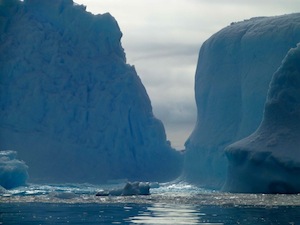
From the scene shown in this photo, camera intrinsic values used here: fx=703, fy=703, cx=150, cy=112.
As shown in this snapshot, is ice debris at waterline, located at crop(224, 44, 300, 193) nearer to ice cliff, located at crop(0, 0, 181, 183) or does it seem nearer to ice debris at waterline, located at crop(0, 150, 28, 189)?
ice debris at waterline, located at crop(0, 150, 28, 189)

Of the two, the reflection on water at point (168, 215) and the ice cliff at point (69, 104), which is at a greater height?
the ice cliff at point (69, 104)

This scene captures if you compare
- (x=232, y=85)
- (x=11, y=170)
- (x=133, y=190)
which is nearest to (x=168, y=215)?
(x=133, y=190)

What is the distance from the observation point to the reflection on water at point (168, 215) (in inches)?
645

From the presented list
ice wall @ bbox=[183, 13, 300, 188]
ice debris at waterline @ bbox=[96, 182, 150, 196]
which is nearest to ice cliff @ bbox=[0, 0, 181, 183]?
ice wall @ bbox=[183, 13, 300, 188]

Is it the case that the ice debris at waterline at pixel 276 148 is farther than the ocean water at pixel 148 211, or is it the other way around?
the ice debris at waterline at pixel 276 148

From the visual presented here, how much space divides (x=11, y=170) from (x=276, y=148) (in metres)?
12.8

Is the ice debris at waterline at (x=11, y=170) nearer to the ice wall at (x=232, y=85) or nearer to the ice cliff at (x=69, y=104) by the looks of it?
the ice cliff at (x=69, y=104)

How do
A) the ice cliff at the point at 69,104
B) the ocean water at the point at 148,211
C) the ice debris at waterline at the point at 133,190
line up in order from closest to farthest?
the ocean water at the point at 148,211
the ice debris at waterline at the point at 133,190
the ice cliff at the point at 69,104

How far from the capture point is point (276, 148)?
27766 mm

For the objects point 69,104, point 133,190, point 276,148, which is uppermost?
point 69,104

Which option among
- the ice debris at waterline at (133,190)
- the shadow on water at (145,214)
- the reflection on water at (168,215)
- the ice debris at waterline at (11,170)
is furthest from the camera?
the ice debris at waterline at (11,170)

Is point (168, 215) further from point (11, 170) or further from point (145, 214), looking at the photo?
point (11, 170)

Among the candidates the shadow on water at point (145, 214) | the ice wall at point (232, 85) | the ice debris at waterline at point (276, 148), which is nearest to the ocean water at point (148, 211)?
the shadow on water at point (145, 214)

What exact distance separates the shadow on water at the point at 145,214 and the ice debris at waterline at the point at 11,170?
10.2m
